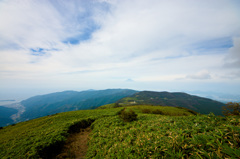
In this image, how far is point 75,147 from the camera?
9.68 metres

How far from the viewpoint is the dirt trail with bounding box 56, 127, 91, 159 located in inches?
334

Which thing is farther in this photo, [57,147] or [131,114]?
[131,114]

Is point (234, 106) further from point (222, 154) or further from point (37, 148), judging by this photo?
point (37, 148)

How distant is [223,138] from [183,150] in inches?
59.2

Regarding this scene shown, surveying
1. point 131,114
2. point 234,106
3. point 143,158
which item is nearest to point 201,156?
point 143,158

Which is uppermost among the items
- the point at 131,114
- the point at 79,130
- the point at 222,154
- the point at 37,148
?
the point at 222,154

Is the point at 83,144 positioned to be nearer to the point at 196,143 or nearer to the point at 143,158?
the point at 143,158

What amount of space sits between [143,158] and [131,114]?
9.19 meters

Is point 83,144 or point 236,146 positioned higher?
point 236,146

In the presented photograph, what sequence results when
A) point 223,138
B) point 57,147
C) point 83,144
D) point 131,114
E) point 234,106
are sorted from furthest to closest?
point 131,114, point 234,106, point 83,144, point 57,147, point 223,138

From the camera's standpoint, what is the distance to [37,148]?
8438 millimetres

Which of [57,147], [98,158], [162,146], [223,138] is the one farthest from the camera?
[57,147]

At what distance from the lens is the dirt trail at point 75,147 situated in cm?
850

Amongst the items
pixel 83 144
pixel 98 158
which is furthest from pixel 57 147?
pixel 98 158
